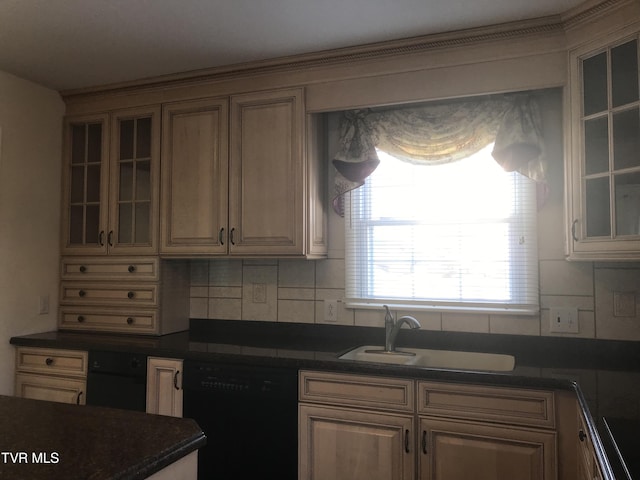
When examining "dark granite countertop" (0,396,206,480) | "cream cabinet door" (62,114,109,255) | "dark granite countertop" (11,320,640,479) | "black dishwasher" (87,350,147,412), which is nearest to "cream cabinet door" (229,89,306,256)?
"dark granite countertop" (11,320,640,479)

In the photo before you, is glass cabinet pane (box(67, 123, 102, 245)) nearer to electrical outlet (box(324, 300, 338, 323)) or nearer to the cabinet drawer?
the cabinet drawer

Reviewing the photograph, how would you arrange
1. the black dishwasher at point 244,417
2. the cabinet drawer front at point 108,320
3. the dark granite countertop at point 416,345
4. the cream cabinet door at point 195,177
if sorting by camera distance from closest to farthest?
the dark granite countertop at point 416,345, the black dishwasher at point 244,417, the cream cabinet door at point 195,177, the cabinet drawer front at point 108,320

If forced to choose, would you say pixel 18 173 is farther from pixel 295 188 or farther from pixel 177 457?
pixel 177 457

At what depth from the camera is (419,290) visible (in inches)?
104

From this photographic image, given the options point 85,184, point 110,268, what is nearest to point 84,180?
point 85,184

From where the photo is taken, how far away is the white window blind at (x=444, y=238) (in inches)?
97.3

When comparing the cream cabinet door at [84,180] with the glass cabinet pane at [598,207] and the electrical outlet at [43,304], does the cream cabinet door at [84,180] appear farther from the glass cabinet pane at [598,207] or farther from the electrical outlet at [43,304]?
the glass cabinet pane at [598,207]

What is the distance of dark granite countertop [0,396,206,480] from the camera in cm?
102

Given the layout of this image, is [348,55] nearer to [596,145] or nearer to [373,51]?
[373,51]

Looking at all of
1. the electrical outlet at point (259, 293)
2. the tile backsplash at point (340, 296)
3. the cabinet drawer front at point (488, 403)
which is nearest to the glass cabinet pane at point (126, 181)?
the tile backsplash at point (340, 296)

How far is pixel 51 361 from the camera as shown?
8.98 feet

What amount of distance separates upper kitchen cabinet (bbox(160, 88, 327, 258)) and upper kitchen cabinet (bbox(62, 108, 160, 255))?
14cm

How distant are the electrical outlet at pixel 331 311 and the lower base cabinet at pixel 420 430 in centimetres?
65

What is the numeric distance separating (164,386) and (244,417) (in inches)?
18.1
